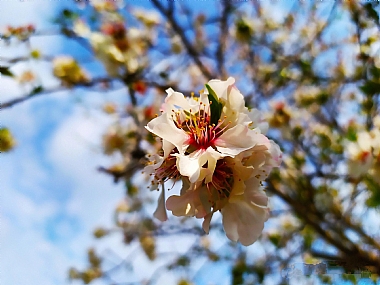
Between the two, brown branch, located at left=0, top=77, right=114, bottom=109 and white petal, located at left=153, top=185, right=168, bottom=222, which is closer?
white petal, located at left=153, top=185, right=168, bottom=222

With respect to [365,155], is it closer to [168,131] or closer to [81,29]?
[168,131]

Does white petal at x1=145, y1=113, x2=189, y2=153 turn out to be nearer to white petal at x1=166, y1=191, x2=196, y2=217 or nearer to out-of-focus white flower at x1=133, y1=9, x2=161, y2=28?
white petal at x1=166, y1=191, x2=196, y2=217

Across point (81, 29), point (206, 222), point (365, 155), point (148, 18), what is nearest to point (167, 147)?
point (206, 222)

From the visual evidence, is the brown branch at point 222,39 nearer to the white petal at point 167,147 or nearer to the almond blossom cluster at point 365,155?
the almond blossom cluster at point 365,155

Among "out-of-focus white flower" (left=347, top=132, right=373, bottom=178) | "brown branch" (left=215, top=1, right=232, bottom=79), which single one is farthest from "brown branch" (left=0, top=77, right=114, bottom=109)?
"out-of-focus white flower" (left=347, top=132, right=373, bottom=178)

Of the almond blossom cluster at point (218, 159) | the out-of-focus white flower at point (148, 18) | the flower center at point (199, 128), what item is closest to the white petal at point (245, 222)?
the almond blossom cluster at point (218, 159)

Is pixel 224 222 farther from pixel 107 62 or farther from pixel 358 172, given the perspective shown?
pixel 107 62

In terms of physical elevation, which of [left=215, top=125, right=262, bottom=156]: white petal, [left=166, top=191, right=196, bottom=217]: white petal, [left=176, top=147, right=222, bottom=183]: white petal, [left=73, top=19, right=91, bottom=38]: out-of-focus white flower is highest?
[left=215, top=125, right=262, bottom=156]: white petal

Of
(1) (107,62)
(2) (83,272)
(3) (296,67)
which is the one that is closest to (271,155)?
(1) (107,62)
